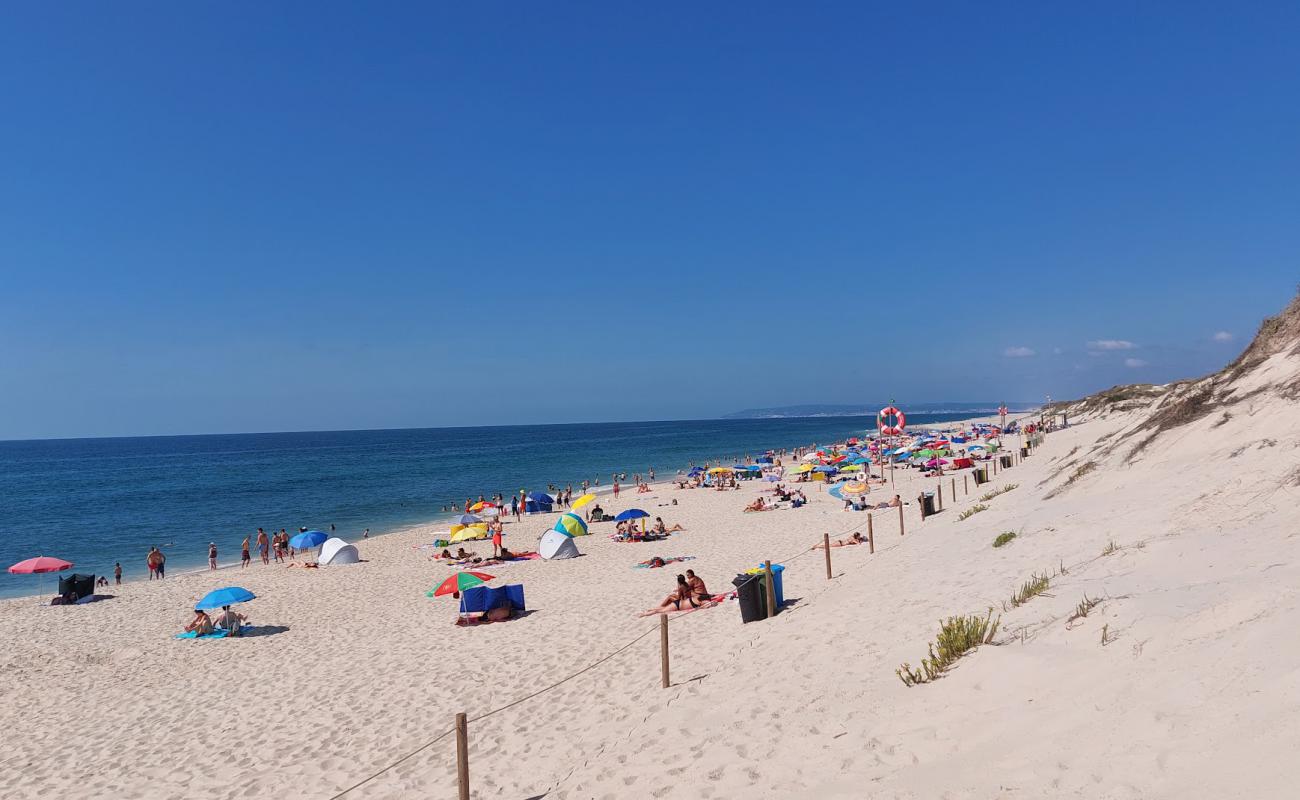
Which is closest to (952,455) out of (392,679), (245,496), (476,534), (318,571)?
(476,534)

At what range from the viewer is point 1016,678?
532 cm

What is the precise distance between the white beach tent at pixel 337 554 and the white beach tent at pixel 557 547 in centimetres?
651

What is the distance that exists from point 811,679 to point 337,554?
65.6ft

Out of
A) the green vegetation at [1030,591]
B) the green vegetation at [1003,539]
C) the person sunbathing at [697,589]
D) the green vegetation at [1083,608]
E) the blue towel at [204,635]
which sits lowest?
the blue towel at [204,635]

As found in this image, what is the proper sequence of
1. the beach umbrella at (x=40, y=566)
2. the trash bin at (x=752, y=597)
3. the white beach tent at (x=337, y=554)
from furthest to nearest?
1. the white beach tent at (x=337, y=554)
2. the beach umbrella at (x=40, y=566)
3. the trash bin at (x=752, y=597)

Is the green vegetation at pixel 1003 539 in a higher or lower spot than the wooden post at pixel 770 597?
higher

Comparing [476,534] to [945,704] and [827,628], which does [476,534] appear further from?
[945,704]

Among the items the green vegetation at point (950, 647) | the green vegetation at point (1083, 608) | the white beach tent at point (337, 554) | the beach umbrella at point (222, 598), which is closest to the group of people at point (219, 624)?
the beach umbrella at point (222, 598)

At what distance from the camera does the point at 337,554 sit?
23.1m

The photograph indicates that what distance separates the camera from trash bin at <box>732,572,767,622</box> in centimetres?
1093

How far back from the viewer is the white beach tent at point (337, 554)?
75.7 ft

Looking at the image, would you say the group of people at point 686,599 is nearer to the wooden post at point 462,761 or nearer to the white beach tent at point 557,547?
the wooden post at point 462,761

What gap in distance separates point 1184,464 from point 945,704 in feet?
31.4

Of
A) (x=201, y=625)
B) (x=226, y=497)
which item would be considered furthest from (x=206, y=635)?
(x=226, y=497)
